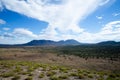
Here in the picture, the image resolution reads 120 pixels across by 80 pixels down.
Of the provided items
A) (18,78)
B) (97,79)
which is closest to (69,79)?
(97,79)

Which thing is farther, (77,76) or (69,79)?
(77,76)

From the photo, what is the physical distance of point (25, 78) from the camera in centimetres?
1298

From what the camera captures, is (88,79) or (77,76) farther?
(77,76)

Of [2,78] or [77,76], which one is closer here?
[2,78]

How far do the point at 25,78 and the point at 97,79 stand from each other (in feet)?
22.6

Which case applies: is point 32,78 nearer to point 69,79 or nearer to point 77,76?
point 69,79

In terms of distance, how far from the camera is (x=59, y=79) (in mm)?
12414

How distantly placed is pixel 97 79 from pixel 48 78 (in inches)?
185

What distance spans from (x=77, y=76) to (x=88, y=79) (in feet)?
4.63

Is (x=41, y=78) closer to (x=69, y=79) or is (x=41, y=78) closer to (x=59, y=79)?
(x=59, y=79)

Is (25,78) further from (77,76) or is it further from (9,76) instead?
(77,76)

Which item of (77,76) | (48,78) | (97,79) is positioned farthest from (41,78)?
(97,79)

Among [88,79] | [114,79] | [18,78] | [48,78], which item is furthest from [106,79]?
[18,78]

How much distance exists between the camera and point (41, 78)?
519 inches
